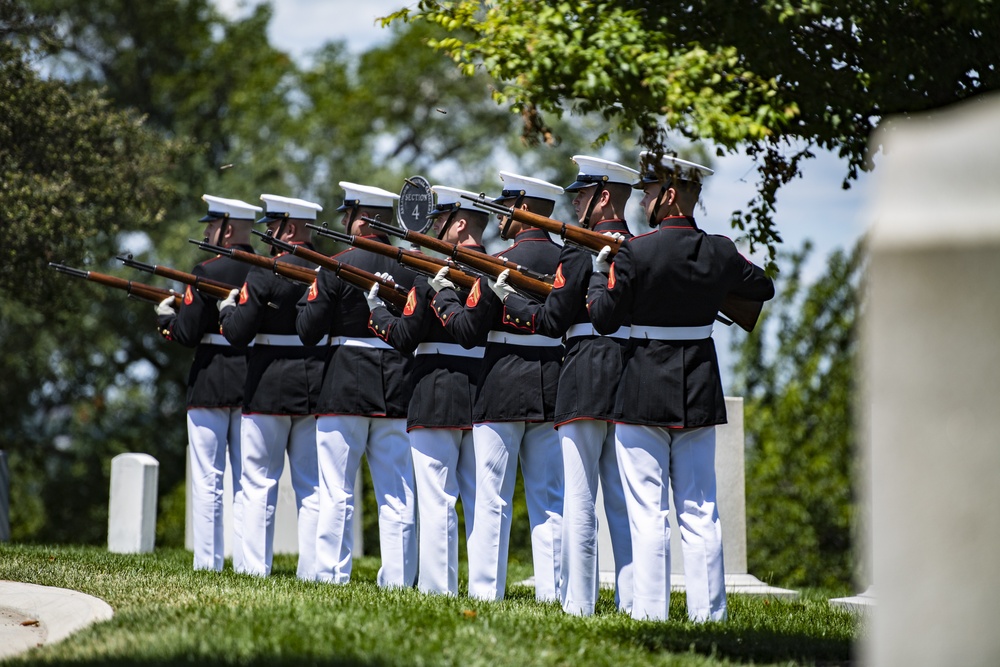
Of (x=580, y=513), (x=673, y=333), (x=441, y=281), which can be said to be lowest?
(x=580, y=513)

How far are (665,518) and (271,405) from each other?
3349mm

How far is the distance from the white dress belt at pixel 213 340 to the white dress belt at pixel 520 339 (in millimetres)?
2670

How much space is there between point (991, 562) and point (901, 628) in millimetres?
245

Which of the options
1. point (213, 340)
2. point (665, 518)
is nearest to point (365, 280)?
point (213, 340)

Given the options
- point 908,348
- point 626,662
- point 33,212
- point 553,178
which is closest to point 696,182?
point 626,662

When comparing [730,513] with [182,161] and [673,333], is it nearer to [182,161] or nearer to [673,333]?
[673,333]

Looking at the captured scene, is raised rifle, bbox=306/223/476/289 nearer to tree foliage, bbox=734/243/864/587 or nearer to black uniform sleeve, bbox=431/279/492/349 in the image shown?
black uniform sleeve, bbox=431/279/492/349

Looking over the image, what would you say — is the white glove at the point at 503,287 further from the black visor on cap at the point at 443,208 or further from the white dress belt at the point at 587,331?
the black visor on cap at the point at 443,208

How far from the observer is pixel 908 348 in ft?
9.66

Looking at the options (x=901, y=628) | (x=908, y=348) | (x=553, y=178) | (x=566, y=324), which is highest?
(x=553, y=178)

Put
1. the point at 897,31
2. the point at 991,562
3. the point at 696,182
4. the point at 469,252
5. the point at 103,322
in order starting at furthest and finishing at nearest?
the point at 103,322 → the point at 469,252 → the point at 696,182 → the point at 897,31 → the point at 991,562

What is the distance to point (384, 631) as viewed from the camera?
5293mm

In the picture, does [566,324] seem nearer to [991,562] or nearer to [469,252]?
[469,252]

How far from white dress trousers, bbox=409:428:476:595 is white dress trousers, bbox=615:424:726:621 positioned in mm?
1389
